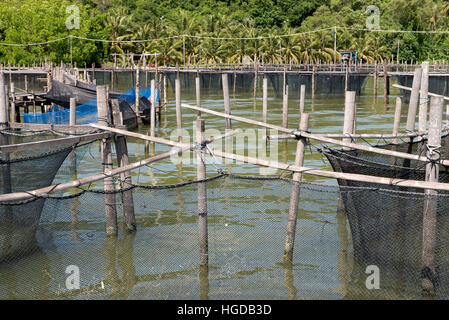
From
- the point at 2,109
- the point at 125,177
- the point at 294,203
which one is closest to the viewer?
the point at 294,203

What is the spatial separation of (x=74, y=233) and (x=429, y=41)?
176ft

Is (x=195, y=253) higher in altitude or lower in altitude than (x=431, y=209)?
lower

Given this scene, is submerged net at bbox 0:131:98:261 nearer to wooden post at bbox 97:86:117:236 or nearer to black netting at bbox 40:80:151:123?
wooden post at bbox 97:86:117:236

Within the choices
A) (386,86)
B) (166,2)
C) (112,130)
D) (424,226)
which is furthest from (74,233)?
(166,2)

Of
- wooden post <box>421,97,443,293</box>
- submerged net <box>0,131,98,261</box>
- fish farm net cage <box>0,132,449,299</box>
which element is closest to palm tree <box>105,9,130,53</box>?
fish farm net cage <box>0,132,449,299</box>

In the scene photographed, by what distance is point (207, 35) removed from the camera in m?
54.9

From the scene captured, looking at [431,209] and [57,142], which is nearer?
[431,209]

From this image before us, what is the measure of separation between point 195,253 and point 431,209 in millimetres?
3365

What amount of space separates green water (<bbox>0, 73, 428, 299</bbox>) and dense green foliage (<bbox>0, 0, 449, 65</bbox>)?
39110 mm

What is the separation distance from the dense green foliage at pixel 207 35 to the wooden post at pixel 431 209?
4244 cm

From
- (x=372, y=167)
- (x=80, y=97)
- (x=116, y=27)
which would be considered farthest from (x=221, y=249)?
(x=116, y=27)

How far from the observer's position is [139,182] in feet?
42.9

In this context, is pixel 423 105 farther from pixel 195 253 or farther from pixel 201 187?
pixel 195 253

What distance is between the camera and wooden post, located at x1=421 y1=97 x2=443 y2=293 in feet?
21.7
